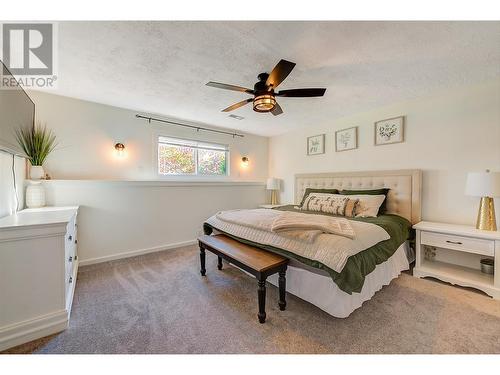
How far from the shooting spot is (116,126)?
10.3 feet

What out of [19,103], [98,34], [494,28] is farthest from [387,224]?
[19,103]

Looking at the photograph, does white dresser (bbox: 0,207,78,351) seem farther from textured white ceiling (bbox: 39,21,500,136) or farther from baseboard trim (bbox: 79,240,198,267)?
textured white ceiling (bbox: 39,21,500,136)

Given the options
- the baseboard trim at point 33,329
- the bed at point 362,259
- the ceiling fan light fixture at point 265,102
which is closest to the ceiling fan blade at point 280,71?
the ceiling fan light fixture at point 265,102

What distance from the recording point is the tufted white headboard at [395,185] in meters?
2.78

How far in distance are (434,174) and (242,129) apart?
3.46 m

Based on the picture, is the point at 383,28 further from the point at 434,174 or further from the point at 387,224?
the point at 434,174

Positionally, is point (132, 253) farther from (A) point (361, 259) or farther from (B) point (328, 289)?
(A) point (361, 259)

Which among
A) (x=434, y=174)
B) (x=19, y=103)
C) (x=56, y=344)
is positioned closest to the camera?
(x=56, y=344)

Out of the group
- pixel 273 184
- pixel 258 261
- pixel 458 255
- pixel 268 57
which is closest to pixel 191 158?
Result: pixel 273 184

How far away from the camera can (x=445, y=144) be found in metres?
2.61

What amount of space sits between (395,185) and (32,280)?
420 cm

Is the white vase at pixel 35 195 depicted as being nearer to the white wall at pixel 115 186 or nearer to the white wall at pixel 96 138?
the white wall at pixel 115 186

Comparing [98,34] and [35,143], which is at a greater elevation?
[98,34]

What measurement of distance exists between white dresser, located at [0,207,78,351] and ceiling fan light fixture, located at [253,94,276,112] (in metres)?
1.96
